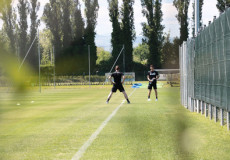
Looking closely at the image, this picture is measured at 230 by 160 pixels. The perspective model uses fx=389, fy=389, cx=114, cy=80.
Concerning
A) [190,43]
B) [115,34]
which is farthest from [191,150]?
[115,34]

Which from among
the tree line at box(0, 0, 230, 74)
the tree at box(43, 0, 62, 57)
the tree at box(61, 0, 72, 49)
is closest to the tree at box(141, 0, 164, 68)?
the tree line at box(0, 0, 230, 74)

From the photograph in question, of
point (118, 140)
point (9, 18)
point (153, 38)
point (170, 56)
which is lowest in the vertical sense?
point (118, 140)

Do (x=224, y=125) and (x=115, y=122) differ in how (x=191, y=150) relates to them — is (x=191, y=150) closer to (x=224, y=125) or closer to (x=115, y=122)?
(x=224, y=125)

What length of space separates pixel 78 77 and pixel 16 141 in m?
54.0

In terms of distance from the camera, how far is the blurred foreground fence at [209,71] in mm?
8859

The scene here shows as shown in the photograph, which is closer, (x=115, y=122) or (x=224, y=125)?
(x=224, y=125)

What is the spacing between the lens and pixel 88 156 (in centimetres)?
603

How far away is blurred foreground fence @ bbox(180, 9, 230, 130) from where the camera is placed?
8859 mm

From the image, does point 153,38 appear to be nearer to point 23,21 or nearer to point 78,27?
point 78,27

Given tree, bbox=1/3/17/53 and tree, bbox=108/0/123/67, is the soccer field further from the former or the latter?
tree, bbox=108/0/123/67

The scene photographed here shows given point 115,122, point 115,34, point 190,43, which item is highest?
point 115,34

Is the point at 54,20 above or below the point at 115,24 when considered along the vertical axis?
above

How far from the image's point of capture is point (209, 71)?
1125 centimetres

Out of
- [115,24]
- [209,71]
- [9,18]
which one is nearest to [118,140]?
[9,18]
